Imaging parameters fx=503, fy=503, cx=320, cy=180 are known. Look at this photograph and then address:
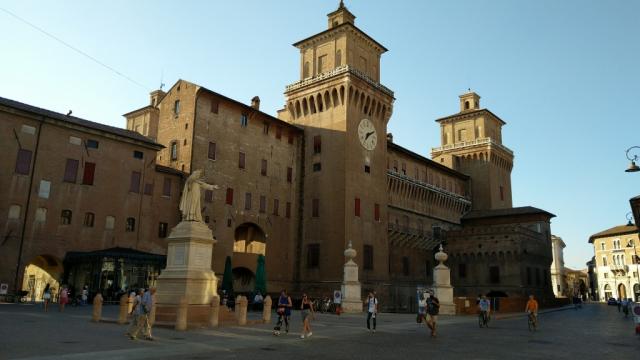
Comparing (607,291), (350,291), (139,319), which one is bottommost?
(139,319)

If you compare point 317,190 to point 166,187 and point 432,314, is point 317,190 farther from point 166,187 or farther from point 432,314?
point 432,314

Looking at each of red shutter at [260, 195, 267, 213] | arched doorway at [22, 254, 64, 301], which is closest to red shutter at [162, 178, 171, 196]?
red shutter at [260, 195, 267, 213]

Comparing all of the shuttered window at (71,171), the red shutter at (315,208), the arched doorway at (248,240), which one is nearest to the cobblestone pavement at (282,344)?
the shuttered window at (71,171)

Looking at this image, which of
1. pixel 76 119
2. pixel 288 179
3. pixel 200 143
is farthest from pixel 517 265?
pixel 76 119

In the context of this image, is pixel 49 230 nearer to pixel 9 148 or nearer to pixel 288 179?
pixel 9 148

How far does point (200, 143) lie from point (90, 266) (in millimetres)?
12412

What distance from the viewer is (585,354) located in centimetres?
1413

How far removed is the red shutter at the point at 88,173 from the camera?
116 ft

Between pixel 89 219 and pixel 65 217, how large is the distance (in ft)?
5.30

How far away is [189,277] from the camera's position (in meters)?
20.5

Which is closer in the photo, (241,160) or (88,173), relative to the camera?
(88,173)

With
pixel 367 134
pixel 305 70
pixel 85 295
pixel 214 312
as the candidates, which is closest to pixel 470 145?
pixel 367 134

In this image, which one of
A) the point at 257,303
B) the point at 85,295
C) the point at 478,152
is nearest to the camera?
the point at 85,295

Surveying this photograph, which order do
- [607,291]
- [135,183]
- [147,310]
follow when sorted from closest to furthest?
[147,310] < [135,183] < [607,291]
